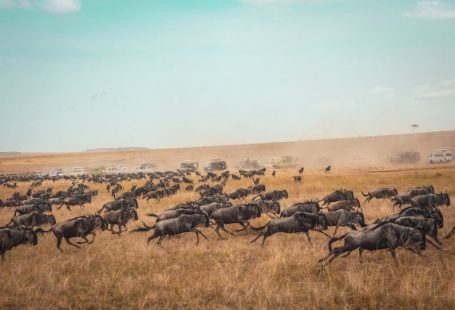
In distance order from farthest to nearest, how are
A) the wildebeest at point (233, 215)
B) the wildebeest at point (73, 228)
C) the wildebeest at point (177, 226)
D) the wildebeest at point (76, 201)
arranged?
1. the wildebeest at point (76, 201)
2. the wildebeest at point (233, 215)
3. the wildebeest at point (73, 228)
4. the wildebeest at point (177, 226)

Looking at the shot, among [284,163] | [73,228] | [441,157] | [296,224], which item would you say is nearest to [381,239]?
[296,224]

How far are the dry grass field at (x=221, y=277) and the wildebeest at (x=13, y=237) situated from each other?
0.43 meters

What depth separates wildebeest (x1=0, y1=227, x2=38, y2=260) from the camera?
10.1 meters

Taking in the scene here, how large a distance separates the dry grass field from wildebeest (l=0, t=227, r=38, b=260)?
432 mm

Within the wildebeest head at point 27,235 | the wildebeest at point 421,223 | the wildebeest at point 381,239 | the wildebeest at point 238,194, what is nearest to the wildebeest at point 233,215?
the wildebeest at point 381,239

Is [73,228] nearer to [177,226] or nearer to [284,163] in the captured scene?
[177,226]

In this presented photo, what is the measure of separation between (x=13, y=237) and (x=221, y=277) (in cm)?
645

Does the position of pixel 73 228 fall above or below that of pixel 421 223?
below

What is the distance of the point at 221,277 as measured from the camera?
7797 millimetres

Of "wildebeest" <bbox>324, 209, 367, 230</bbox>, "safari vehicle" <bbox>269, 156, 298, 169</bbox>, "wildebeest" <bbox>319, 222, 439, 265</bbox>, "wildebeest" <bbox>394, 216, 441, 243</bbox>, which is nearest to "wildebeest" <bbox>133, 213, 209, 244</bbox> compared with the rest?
"wildebeest" <bbox>324, 209, 367, 230</bbox>

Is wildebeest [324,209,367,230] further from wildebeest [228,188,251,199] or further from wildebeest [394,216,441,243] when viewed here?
wildebeest [228,188,251,199]

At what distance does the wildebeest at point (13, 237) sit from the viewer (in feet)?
33.2

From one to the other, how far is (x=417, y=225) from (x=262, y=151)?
12275 centimetres

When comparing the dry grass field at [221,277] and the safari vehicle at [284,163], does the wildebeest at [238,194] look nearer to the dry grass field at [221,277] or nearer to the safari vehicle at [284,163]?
the dry grass field at [221,277]
